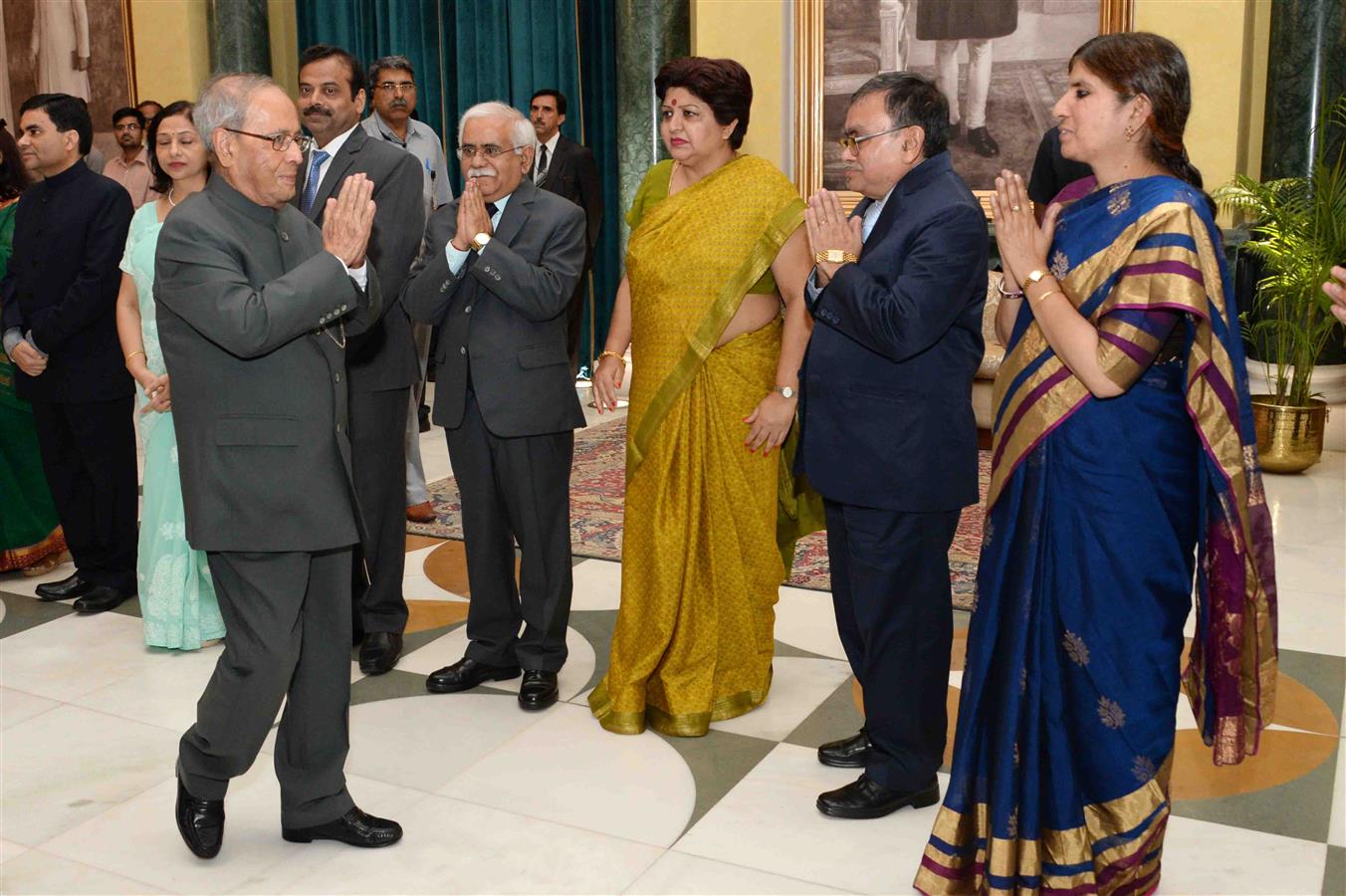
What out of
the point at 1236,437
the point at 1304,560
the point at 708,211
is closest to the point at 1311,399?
the point at 1304,560

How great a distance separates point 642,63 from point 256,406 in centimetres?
601

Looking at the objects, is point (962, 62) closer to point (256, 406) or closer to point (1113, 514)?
point (1113, 514)

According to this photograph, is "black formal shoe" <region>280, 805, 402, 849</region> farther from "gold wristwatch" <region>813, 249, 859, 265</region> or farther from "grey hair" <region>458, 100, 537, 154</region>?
"grey hair" <region>458, 100, 537, 154</region>

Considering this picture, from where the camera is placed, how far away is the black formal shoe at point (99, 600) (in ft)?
15.4

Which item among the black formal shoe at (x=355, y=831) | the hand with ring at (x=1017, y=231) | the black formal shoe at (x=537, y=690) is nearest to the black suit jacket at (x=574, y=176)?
the black formal shoe at (x=537, y=690)

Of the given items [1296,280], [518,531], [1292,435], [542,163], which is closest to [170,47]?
[542,163]

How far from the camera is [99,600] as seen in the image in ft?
15.4

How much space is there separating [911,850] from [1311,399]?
4609 mm

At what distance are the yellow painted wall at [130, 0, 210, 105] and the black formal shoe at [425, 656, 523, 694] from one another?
7.24 meters

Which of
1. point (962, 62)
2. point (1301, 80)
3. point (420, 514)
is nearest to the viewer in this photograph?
point (420, 514)

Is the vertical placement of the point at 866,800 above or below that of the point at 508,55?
A: below

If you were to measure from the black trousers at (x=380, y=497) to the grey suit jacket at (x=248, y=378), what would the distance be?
1.13m

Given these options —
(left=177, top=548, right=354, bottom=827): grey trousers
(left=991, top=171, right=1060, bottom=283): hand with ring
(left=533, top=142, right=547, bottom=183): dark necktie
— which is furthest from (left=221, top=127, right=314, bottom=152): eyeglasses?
(left=533, top=142, right=547, bottom=183): dark necktie

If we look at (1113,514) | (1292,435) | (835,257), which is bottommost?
(1292,435)
